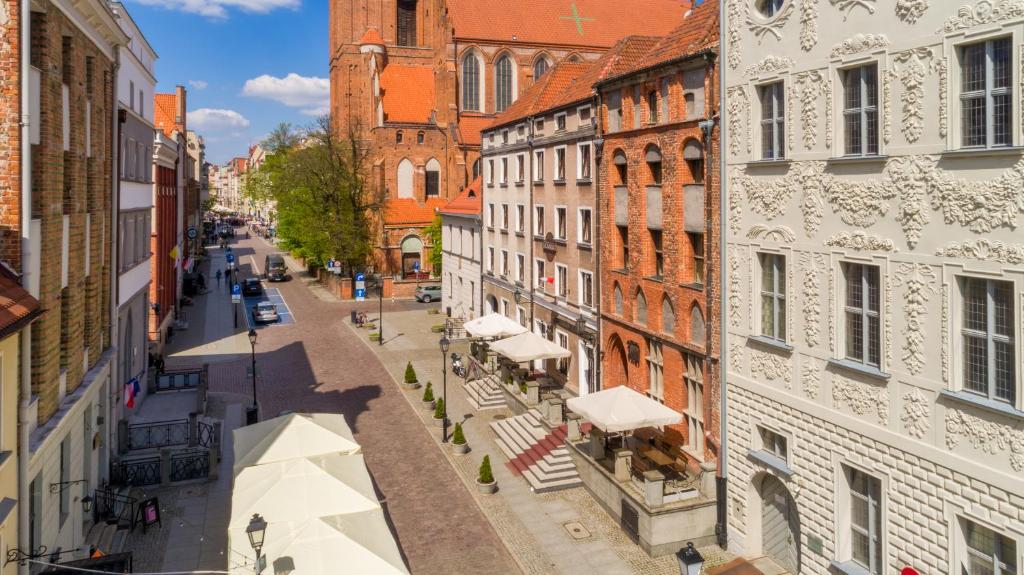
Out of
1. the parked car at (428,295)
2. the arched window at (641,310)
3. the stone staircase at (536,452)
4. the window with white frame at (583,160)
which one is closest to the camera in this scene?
the stone staircase at (536,452)

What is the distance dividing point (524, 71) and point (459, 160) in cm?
909

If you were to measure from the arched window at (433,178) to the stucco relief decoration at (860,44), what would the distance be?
1946 inches

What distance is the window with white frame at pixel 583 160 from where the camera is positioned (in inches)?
939

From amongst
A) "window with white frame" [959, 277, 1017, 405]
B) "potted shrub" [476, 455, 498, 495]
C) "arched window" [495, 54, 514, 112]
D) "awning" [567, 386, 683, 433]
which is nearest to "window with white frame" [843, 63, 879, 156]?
"window with white frame" [959, 277, 1017, 405]

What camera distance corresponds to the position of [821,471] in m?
12.8

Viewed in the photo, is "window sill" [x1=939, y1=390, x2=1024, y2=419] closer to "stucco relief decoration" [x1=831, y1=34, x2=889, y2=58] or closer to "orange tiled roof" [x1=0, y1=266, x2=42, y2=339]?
"stucco relief decoration" [x1=831, y1=34, x2=889, y2=58]

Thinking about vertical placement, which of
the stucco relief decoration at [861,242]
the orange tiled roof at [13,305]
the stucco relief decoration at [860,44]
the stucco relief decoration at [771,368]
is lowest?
the stucco relief decoration at [771,368]

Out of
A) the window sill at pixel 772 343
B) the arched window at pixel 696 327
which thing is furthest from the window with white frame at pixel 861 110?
the arched window at pixel 696 327

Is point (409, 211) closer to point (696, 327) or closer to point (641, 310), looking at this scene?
point (641, 310)

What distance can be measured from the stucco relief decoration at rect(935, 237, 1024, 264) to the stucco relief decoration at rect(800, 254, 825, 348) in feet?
7.85

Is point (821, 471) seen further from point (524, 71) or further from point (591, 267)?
point (524, 71)

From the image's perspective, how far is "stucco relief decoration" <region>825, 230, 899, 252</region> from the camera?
11.2m

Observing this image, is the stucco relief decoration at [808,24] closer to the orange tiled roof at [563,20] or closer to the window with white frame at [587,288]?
the window with white frame at [587,288]

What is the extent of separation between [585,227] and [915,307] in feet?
47.3
